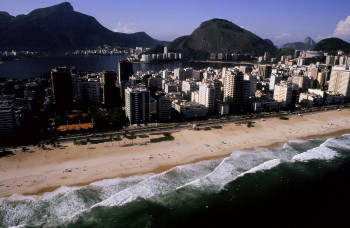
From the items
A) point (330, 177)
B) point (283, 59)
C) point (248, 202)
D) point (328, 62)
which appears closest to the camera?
point (248, 202)

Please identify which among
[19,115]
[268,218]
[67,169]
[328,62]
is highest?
[328,62]

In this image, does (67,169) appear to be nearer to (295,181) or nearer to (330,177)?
(295,181)

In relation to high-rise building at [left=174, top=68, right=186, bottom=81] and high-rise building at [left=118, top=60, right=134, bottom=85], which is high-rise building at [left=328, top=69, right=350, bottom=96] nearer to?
high-rise building at [left=174, top=68, right=186, bottom=81]

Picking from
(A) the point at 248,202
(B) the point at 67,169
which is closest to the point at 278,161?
(A) the point at 248,202

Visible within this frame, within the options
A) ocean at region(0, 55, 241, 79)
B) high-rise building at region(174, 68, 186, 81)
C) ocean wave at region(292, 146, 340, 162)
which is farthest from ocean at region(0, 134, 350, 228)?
ocean at region(0, 55, 241, 79)

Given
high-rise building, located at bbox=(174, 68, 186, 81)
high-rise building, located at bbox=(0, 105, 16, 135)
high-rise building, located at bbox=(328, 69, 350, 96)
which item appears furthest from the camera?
high-rise building, located at bbox=(174, 68, 186, 81)

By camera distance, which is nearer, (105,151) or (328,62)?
(105,151)

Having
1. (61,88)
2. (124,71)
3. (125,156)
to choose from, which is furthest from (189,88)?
(125,156)
